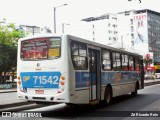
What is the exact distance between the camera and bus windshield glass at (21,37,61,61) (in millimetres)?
12234

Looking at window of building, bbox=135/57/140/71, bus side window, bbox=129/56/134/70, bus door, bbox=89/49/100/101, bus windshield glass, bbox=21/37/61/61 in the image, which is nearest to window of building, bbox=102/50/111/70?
bus door, bbox=89/49/100/101

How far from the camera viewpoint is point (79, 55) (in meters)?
12.7

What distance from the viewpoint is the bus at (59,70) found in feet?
39.0

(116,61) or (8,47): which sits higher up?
(8,47)

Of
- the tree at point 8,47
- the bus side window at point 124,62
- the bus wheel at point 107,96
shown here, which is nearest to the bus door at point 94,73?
the bus wheel at point 107,96

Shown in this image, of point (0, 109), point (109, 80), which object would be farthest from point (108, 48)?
point (0, 109)

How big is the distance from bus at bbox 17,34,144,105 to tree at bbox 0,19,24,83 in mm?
33446

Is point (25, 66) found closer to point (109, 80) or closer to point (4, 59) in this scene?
point (109, 80)

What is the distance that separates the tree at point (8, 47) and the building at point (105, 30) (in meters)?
72.3

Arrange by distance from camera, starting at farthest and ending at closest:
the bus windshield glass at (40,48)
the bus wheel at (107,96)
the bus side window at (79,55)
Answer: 1. the bus wheel at (107,96)
2. the bus side window at (79,55)
3. the bus windshield glass at (40,48)

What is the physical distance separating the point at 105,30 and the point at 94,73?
108281 millimetres

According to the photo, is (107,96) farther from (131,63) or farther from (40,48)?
(131,63)

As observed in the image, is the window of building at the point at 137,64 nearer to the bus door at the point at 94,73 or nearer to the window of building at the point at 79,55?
the bus door at the point at 94,73

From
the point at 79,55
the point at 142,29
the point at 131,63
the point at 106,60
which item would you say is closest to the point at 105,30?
the point at 142,29
